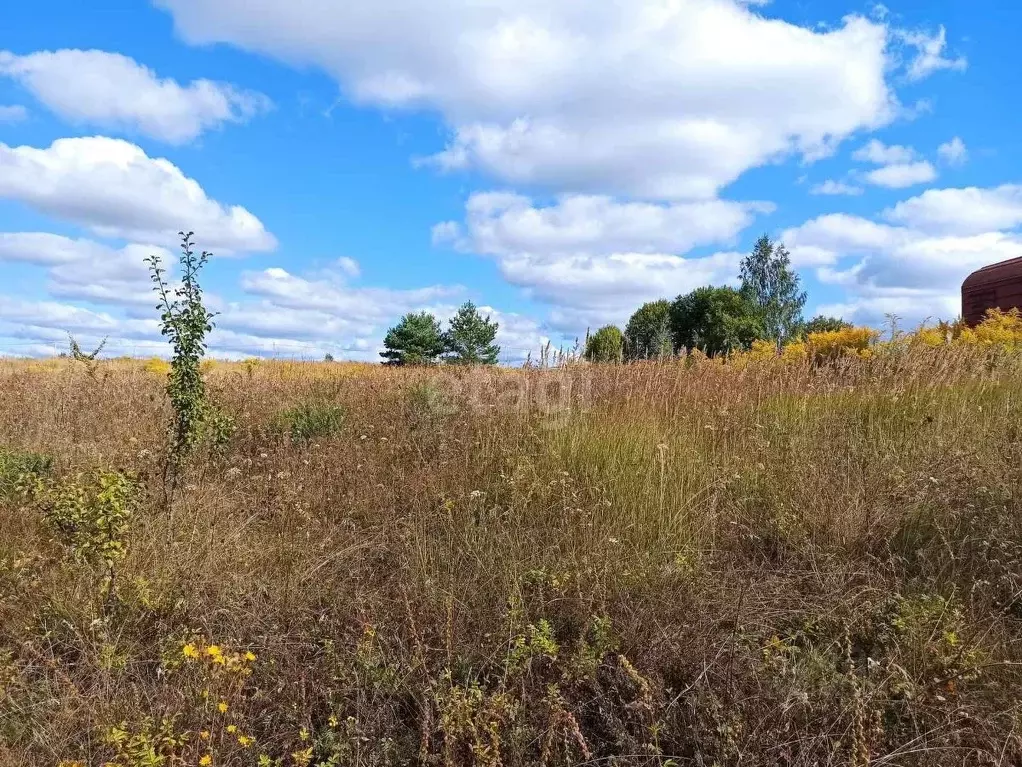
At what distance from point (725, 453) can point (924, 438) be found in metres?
1.57

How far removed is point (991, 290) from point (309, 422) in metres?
12.2

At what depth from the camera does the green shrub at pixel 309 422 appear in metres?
6.29

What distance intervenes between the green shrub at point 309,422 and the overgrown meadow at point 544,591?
2.42ft

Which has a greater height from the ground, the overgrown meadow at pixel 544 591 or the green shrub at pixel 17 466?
the green shrub at pixel 17 466

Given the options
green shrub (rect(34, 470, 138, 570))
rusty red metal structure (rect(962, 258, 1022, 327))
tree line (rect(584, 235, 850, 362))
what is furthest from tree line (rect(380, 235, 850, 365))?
green shrub (rect(34, 470, 138, 570))

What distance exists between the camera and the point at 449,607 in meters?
2.67

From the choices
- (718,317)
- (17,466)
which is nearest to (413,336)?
(718,317)

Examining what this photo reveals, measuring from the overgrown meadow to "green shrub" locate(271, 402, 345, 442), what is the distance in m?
0.74

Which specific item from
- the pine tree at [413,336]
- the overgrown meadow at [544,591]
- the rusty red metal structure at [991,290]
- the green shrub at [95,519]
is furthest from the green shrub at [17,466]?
the pine tree at [413,336]

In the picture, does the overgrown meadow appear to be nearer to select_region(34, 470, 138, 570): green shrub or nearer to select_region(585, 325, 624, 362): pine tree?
select_region(34, 470, 138, 570): green shrub

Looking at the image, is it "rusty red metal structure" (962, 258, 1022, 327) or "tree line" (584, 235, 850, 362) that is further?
"tree line" (584, 235, 850, 362)

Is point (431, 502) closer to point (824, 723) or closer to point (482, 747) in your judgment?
point (482, 747)

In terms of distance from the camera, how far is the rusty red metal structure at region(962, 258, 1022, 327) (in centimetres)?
1112

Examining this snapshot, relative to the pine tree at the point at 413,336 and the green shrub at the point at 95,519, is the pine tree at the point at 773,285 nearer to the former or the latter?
the pine tree at the point at 413,336
